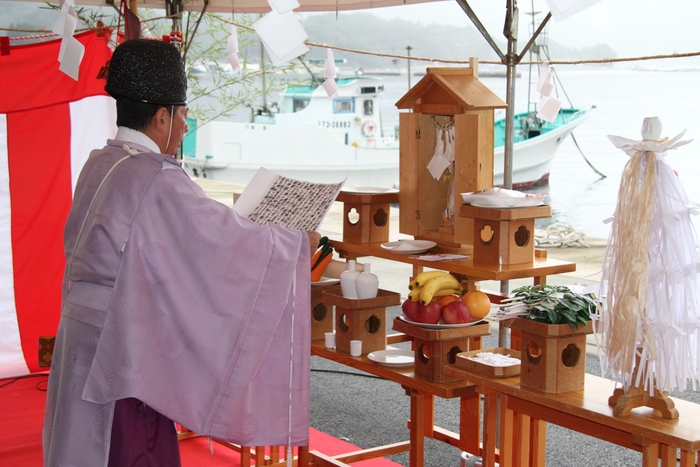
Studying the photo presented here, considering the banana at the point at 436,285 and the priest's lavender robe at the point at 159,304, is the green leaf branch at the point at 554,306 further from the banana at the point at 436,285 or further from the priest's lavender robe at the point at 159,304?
the priest's lavender robe at the point at 159,304

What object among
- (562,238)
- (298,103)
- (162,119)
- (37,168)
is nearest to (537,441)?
(162,119)

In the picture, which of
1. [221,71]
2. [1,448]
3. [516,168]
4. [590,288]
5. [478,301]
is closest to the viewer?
[590,288]

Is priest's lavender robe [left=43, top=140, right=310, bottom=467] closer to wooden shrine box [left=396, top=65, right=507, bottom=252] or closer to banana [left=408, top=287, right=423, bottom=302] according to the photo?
banana [left=408, top=287, right=423, bottom=302]

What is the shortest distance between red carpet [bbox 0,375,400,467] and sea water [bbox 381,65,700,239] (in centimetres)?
158

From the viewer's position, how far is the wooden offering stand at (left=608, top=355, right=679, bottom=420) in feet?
6.37

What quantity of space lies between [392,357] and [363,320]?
0.18m

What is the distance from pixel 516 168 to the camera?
62.9 ft

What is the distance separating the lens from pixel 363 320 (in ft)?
9.14

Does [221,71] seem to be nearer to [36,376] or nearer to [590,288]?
[36,376]

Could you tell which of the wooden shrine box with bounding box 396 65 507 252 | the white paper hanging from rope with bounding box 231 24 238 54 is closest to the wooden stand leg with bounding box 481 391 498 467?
the wooden shrine box with bounding box 396 65 507 252

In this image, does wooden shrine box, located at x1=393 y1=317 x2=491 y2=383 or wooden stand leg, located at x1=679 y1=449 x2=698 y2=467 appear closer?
wooden stand leg, located at x1=679 y1=449 x2=698 y2=467

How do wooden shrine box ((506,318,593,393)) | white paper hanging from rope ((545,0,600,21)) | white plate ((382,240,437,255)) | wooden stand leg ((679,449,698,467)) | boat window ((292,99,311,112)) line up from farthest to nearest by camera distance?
boat window ((292,99,311,112)) → white plate ((382,240,437,255)) → wooden shrine box ((506,318,593,393)) → white paper hanging from rope ((545,0,600,21)) → wooden stand leg ((679,449,698,467))

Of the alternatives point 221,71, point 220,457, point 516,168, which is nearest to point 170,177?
point 220,457

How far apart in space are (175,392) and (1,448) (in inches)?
72.1
